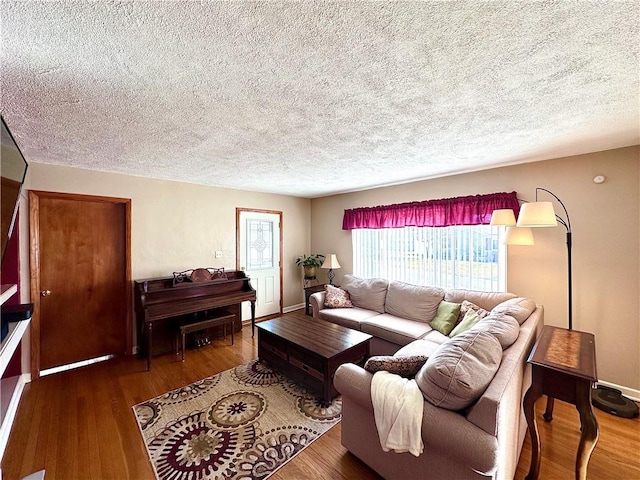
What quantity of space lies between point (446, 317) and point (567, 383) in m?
1.50

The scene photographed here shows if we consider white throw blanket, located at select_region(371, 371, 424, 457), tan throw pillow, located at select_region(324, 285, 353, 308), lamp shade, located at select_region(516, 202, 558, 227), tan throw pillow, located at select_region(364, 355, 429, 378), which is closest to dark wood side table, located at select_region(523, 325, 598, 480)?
tan throw pillow, located at select_region(364, 355, 429, 378)

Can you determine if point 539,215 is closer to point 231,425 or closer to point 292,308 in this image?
point 231,425

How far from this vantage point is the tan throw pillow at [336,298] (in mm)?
3842

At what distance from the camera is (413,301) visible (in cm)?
338

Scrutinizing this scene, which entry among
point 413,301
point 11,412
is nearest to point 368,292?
point 413,301

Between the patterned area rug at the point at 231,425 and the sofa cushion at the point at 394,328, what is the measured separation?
36.8 inches

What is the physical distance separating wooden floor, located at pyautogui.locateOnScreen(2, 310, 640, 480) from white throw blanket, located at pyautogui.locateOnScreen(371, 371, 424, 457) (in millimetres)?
541

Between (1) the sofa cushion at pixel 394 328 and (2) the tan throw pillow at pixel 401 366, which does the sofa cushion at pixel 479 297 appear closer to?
(1) the sofa cushion at pixel 394 328

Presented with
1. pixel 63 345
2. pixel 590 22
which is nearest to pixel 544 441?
pixel 590 22

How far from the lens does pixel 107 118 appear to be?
180 centimetres

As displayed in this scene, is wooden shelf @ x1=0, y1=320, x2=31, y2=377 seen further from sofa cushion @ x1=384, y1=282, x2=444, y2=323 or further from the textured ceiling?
sofa cushion @ x1=384, y1=282, x2=444, y2=323

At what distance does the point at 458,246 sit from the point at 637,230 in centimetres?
156

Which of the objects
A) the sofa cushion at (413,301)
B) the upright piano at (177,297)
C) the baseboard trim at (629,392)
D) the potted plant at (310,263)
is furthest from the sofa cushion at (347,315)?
the baseboard trim at (629,392)

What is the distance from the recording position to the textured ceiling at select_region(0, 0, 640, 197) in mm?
982
